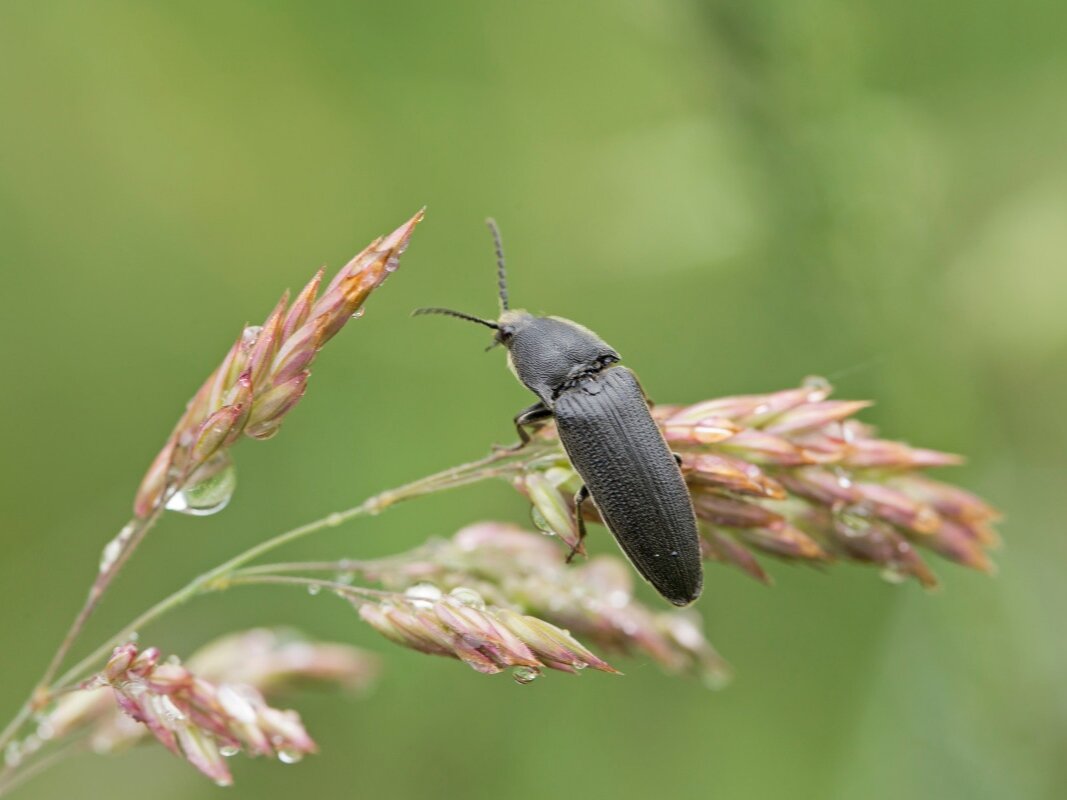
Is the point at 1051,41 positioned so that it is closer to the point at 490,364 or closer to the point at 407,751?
the point at 490,364

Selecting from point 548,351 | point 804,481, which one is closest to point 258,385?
point 548,351

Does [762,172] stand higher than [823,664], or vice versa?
[762,172]

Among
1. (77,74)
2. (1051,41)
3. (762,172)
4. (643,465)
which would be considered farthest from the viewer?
(77,74)

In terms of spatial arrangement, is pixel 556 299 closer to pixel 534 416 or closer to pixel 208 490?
pixel 534 416

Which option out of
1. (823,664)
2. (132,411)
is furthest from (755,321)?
(132,411)

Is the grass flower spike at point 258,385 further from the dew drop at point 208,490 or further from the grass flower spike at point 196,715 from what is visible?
the grass flower spike at point 196,715
